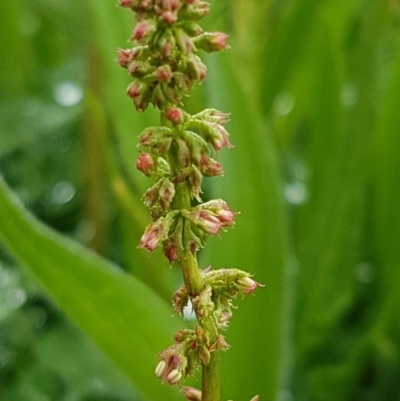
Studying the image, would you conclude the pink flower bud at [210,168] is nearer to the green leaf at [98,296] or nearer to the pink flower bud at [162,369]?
the pink flower bud at [162,369]

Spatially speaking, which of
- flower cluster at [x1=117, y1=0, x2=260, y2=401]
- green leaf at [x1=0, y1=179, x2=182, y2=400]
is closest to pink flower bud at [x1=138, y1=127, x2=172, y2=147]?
flower cluster at [x1=117, y1=0, x2=260, y2=401]

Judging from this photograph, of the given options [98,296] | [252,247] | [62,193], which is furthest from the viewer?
[62,193]

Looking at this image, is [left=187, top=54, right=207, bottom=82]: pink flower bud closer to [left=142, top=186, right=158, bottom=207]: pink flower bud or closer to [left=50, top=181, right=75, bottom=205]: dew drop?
[left=142, top=186, right=158, bottom=207]: pink flower bud

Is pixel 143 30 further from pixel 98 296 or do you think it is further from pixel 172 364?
pixel 98 296

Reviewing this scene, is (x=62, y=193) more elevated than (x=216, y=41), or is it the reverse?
(x=216, y=41)

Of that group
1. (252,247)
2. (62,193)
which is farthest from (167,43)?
(62,193)

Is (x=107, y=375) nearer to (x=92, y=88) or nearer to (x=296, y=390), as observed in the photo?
(x=296, y=390)
